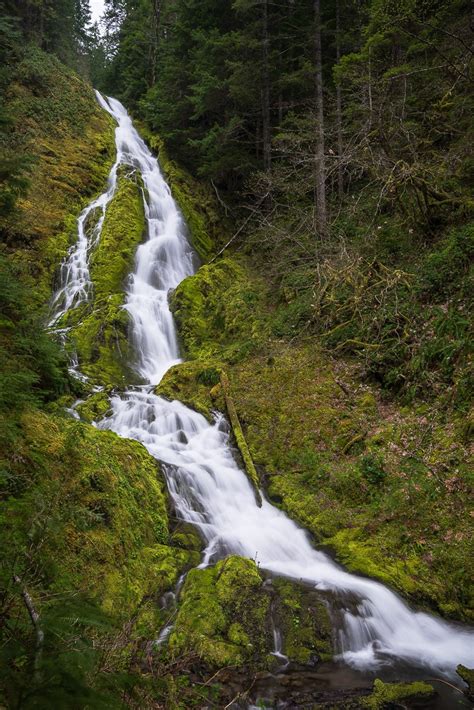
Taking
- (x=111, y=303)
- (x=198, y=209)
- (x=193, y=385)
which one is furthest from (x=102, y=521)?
(x=198, y=209)

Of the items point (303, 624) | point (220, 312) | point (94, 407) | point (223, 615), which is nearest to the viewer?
point (223, 615)

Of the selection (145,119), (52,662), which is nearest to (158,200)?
(145,119)

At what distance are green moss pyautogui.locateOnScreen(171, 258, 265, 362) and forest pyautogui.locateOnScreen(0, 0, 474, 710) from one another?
0.10 metres

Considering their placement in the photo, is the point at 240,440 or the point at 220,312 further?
the point at 220,312

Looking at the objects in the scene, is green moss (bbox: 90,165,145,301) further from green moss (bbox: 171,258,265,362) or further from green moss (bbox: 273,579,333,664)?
green moss (bbox: 273,579,333,664)

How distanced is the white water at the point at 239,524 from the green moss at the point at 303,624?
0.24 m

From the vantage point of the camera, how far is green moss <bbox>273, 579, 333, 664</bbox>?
4.69 metres

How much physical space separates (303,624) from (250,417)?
506cm

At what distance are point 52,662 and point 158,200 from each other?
20.6 m

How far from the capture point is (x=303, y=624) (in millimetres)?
4980

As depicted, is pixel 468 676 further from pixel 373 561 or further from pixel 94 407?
pixel 94 407

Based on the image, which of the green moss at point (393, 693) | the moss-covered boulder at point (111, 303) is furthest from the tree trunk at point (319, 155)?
the green moss at point (393, 693)

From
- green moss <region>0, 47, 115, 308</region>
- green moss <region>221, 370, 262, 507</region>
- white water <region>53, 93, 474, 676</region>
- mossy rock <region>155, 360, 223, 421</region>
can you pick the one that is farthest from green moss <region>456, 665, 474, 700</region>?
green moss <region>0, 47, 115, 308</region>

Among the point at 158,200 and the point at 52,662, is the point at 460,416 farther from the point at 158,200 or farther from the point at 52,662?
the point at 158,200
